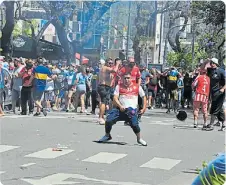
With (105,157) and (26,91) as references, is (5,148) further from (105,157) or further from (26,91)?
(26,91)

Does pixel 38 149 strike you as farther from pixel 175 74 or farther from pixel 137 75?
pixel 175 74

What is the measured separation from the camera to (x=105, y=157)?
10461mm

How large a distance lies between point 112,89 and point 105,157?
241 inches

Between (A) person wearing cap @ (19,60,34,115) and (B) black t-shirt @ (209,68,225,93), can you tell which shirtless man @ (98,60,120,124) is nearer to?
(B) black t-shirt @ (209,68,225,93)

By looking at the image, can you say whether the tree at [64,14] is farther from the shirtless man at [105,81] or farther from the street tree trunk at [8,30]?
the shirtless man at [105,81]

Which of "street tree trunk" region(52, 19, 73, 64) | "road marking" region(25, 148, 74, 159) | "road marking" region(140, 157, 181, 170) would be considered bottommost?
"road marking" region(140, 157, 181, 170)

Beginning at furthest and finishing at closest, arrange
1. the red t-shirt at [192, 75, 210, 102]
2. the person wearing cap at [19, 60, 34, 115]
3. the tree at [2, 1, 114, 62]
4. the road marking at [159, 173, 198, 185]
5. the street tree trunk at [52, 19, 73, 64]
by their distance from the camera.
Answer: the street tree trunk at [52, 19, 73, 64] < the tree at [2, 1, 114, 62] < the person wearing cap at [19, 60, 34, 115] < the red t-shirt at [192, 75, 210, 102] < the road marking at [159, 173, 198, 185]

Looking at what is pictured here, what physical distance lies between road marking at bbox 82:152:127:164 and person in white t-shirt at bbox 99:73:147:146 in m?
A: 1.37

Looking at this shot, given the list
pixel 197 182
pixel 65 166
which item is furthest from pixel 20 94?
pixel 197 182

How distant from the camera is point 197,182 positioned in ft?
15.9

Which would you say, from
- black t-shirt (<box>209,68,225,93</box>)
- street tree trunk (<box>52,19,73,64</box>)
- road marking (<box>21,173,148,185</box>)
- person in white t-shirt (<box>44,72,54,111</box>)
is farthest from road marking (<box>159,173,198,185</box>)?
street tree trunk (<box>52,19,73,64</box>)

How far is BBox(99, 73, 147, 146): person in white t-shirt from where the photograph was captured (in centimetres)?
1208

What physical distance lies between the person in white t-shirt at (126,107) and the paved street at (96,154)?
34 centimetres

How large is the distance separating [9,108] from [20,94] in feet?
6.17
